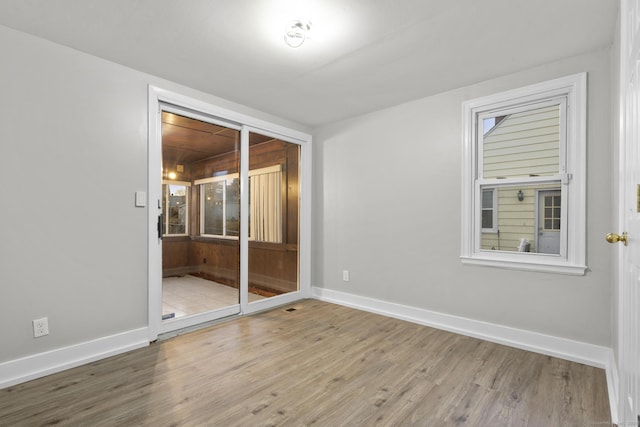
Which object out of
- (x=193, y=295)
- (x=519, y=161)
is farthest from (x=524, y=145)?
(x=193, y=295)

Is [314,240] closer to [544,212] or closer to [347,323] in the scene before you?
[347,323]

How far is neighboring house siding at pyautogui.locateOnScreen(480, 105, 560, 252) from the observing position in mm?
2703

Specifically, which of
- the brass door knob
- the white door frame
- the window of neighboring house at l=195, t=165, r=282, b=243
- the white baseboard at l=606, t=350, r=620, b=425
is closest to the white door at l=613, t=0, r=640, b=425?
the brass door knob

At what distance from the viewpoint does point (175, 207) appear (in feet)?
10.4

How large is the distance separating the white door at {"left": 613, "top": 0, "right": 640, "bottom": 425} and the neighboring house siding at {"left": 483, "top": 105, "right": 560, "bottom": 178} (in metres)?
1.39

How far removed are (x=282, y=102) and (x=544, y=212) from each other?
113 inches

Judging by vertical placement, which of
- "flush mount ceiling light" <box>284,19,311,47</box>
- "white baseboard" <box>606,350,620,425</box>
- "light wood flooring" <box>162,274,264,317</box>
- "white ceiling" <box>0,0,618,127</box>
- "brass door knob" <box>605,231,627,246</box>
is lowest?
"white baseboard" <box>606,350,620,425</box>

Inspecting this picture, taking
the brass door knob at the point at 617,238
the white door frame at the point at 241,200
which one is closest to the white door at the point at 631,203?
the brass door knob at the point at 617,238

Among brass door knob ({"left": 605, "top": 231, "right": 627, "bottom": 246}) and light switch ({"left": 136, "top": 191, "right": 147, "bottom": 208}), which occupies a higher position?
light switch ({"left": 136, "top": 191, "right": 147, "bottom": 208})

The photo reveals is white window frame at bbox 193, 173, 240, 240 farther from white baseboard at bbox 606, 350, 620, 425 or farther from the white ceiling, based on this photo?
white baseboard at bbox 606, 350, 620, 425

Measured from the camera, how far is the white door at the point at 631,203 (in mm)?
1056

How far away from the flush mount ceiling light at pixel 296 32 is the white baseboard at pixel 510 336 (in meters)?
2.86

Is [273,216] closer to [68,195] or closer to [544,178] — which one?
[68,195]

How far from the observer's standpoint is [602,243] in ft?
7.81
